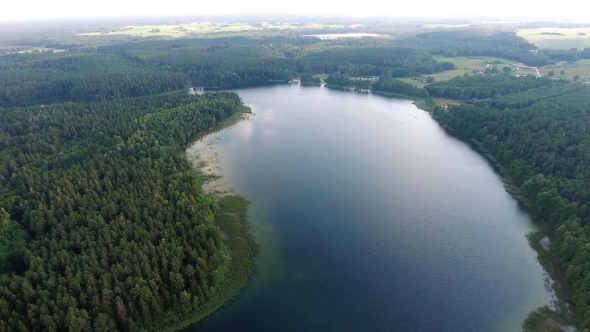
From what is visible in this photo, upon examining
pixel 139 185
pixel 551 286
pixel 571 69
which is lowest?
pixel 551 286

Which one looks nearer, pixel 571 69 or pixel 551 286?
pixel 551 286

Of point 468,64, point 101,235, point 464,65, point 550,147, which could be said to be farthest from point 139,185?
point 468,64

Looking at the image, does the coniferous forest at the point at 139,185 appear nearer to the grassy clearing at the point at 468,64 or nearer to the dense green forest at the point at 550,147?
the dense green forest at the point at 550,147

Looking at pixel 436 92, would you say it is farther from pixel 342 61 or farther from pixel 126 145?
pixel 126 145

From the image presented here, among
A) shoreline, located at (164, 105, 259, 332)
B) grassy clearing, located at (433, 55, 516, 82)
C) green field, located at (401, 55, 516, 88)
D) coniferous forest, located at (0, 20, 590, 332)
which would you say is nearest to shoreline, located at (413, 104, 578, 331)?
coniferous forest, located at (0, 20, 590, 332)

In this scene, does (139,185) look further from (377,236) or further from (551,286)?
(551,286)

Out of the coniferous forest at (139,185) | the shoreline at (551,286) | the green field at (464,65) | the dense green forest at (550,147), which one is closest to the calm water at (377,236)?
the shoreline at (551,286)
